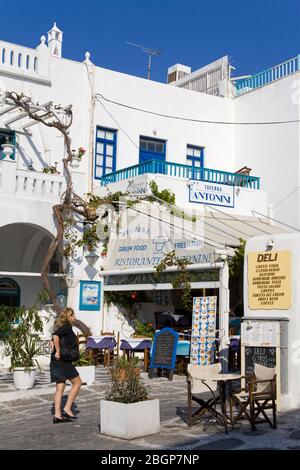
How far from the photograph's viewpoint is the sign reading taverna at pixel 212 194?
1778 centimetres

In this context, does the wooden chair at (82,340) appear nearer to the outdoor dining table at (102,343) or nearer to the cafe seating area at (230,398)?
the outdoor dining table at (102,343)

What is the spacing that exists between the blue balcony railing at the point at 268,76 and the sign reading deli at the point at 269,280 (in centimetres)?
1138

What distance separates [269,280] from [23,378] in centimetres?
492

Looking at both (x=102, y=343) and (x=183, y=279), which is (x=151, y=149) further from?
(x=102, y=343)

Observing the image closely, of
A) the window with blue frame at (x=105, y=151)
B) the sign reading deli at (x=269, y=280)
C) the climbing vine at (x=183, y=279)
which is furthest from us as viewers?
the window with blue frame at (x=105, y=151)

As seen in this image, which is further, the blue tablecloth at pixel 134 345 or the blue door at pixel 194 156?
the blue door at pixel 194 156

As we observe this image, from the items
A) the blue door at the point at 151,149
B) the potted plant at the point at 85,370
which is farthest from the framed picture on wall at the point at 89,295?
the blue door at the point at 151,149

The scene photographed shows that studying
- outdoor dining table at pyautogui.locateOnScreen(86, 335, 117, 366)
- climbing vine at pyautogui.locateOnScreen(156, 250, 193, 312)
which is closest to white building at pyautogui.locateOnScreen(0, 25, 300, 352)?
climbing vine at pyautogui.locateOnScreen(156, 250, 193, 312)

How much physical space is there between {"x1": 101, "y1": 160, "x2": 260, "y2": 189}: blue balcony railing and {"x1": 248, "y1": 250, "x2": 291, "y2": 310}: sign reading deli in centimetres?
760

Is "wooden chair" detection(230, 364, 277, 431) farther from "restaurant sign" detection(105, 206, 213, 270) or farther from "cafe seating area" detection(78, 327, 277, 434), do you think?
"restaurant sign" detection(105, 206, 213, 270)

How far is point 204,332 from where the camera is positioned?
1286 cm

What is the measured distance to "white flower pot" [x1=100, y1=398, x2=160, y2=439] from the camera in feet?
23.8

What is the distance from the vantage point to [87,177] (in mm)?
18859
